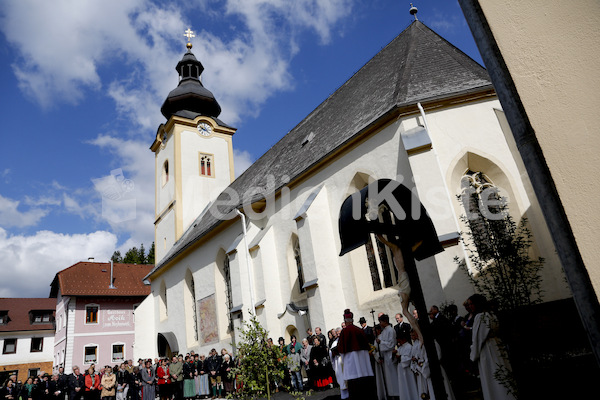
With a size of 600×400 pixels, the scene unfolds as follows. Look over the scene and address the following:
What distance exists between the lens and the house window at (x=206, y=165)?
2577 centimetres

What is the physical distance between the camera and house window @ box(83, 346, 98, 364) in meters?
29.2

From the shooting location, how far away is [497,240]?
6.11 meters

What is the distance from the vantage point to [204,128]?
26.5 meters

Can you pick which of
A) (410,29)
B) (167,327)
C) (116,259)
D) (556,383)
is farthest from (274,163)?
(116,259)

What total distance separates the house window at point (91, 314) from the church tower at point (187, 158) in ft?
28.9

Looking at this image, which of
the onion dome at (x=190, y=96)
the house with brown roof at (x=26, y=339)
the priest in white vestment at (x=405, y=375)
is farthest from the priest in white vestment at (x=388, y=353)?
the house with brown roof at (x=26, y=339)

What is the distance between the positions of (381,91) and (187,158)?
1509cm

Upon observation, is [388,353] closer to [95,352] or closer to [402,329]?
[402,329]

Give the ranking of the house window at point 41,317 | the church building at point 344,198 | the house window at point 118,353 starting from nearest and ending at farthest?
the church building at point 344,198 < the house window at point 118,353 < the house window at point 41,317

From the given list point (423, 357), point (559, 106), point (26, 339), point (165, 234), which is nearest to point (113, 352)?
point (26, 339)

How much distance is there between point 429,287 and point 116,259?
151 feet

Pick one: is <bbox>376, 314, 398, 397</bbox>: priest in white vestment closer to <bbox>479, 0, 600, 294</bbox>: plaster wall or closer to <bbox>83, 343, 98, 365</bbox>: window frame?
<bbox>479, 0, 600, 294</bbox>: plaster wall

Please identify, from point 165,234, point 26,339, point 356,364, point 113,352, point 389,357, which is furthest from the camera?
point 26,339

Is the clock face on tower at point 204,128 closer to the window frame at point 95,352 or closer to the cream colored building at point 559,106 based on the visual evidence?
the window frame at point 95,352
